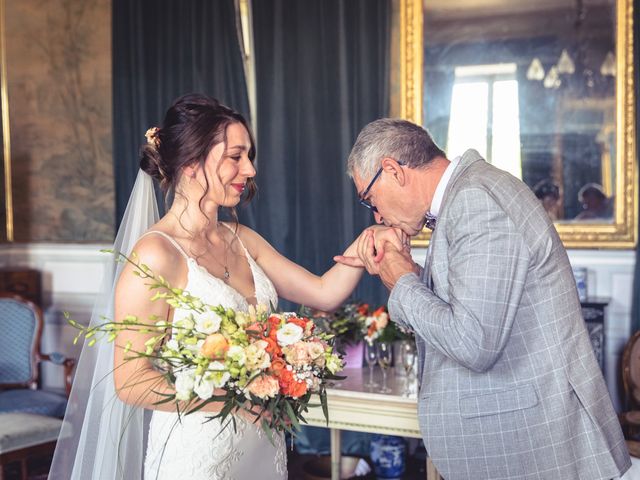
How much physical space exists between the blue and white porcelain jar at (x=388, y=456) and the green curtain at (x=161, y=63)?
2814 mm

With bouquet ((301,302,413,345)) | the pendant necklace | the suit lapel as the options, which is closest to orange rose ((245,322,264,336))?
the suit lapel

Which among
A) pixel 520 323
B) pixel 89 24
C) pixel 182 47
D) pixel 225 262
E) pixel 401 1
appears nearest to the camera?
pixel 520 323

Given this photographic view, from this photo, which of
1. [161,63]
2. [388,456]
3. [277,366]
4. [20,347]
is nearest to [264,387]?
[277,366]

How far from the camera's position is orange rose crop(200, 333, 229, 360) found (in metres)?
2.14

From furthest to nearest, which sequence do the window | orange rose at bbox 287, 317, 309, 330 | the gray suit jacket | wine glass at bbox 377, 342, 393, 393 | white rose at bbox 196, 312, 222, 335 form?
the window < wine glass at bbox 377, 342, 393, 393 < orange rose at bbox 287, 317, 309, 330 < white rose at bbox 196, 312, 222, 335 < the gray suit jacket

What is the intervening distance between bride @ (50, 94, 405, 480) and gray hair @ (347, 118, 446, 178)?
1.03 feet

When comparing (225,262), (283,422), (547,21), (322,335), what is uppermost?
(547,21)

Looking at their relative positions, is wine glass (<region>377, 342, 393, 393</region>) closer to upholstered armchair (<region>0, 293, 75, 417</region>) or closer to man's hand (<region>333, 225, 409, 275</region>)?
man's hand (<region>333, 225, 409, 275</region>)

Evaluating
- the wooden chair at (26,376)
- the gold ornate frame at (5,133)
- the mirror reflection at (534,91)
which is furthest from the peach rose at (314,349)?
the gold ornate frame at (5,133)

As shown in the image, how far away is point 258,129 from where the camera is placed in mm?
6074

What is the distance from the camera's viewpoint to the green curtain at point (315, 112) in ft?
18.8

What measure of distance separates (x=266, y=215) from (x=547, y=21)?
2.54 m

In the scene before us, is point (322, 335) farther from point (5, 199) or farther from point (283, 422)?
point (5, 199)

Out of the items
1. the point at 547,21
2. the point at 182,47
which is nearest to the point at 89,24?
the point at 182,47
